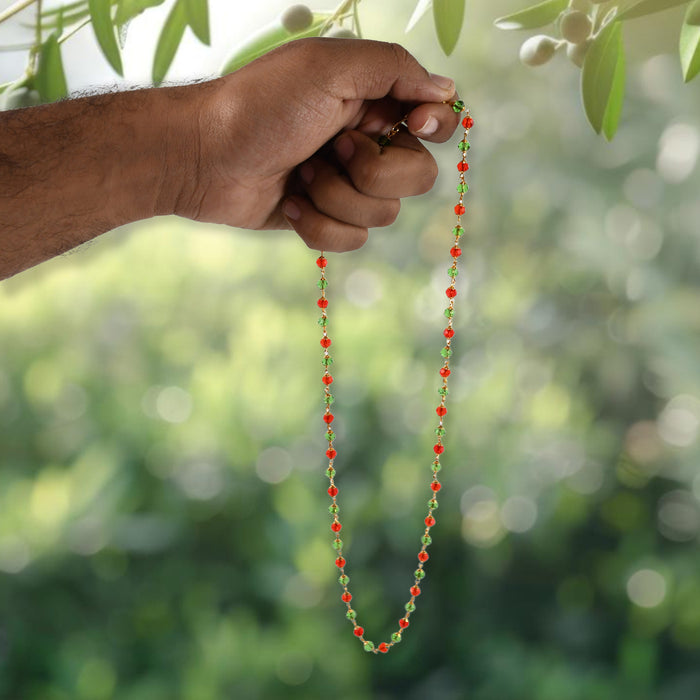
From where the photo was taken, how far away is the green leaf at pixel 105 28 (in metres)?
0.68

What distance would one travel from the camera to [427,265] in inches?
82.4

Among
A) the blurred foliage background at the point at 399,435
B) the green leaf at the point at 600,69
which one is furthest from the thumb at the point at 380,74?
the blurred foliage background at the point at 399,435

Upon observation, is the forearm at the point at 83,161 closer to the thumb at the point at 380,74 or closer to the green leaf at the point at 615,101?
the thumb at the point at 380,74

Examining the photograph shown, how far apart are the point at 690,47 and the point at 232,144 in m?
0.34

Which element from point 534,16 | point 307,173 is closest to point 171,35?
point 307,173

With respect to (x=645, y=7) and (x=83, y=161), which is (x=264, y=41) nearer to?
(x=83, y=161)

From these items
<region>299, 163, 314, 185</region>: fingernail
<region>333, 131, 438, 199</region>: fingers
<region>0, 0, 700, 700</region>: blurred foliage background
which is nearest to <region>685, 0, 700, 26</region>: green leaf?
→ <region>333, 131, 438, 199</region>: fingers

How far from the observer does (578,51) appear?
703 millimetres

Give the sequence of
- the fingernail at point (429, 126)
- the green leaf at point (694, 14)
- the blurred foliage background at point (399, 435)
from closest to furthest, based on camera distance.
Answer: the green leaf at point (694, 14) → the fingernail at point (429, 126) → the blurred foliage background at point (399, 435)

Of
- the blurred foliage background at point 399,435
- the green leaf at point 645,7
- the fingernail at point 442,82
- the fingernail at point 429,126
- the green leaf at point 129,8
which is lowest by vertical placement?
the blurred foliage background at point 399,435

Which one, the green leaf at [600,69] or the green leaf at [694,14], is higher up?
the green leaf at [694,14]

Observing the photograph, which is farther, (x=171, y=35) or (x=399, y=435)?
(x=399, y=435)

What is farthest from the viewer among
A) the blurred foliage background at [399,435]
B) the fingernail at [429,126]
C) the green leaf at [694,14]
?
the blurred foliage background at [399,435]

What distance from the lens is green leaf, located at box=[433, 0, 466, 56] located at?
66 centimetres
